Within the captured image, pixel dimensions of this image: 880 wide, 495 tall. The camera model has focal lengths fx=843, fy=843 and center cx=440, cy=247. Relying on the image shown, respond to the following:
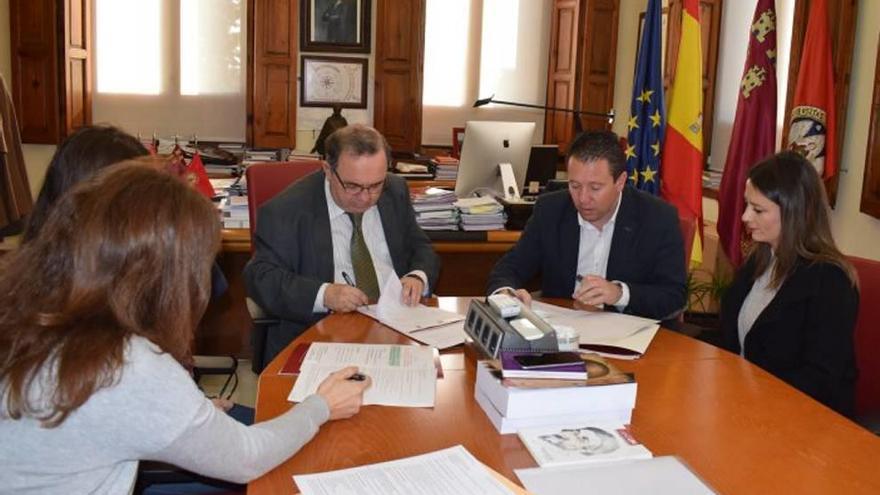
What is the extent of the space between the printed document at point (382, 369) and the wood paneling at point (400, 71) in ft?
14.3

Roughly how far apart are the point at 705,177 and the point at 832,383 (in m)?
3.34

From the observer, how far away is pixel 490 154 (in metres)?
3.64

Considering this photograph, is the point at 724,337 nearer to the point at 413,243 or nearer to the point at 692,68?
the point at 413,243

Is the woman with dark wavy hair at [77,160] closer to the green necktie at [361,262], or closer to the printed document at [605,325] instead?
the green necktie at [361,262]

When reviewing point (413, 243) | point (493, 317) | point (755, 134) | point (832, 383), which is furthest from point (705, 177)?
point (493, 317)

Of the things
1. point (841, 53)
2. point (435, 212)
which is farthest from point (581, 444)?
point (841, 53)

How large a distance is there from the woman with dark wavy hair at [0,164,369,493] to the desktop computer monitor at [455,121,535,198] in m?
2.46

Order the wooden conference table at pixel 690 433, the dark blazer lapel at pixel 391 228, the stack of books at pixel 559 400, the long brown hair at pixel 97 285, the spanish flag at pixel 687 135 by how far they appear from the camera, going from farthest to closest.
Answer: the spanish flag at pixel 687 135
the dark blazer lapel at pixel 391 228
the stack of books at pixel 559 400
the wooden conference table at pixel 690 433
the long brown hair at pixel 97 285

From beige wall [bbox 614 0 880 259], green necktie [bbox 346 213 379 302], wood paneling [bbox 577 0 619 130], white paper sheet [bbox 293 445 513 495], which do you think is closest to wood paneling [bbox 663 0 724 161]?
beige wall [bbox 614 0 880 259]

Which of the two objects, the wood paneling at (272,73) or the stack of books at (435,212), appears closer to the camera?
the stack of books at (435,212)

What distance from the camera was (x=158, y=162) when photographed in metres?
1.35

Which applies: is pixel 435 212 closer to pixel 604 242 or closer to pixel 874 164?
pixel 604 242

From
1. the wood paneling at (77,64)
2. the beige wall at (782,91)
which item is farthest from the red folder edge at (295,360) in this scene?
the wood paneling at (77,64)

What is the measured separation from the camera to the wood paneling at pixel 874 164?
3.37m
